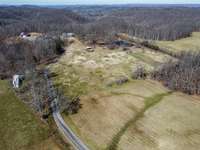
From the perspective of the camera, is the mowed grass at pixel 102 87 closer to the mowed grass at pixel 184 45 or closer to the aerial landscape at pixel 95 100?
the aerial landscape at pixel 95 100

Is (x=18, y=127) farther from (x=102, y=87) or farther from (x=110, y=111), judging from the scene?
(x=102, y=87)

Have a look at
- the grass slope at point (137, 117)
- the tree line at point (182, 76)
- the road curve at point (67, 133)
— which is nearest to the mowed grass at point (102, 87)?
the grass slope at point (137, 117)

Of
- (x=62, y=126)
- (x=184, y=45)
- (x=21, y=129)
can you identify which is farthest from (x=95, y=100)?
(x=184, y=45)

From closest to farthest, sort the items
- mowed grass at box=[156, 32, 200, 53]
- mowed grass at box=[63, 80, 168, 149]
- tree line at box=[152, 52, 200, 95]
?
mowed grass at box=[63, 80, 168, 149]
tree line at box=[152, 52, 200, 95]
mowed grass at box=[156, 32, 200, 53]

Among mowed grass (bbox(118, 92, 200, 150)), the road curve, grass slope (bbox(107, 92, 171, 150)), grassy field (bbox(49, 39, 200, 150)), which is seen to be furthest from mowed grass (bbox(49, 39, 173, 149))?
mowed grass (bbox(118, 92, 200, 150))

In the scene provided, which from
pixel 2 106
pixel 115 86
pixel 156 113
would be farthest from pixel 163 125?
pixel 2 106

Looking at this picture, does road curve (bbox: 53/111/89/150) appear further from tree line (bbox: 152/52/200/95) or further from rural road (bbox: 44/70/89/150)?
tree line (bbox: 152/52/200/95)

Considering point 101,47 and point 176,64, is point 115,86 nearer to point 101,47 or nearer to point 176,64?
point 176,64
